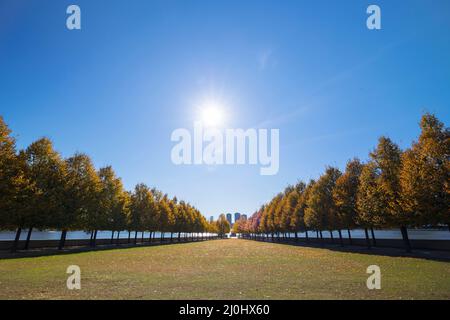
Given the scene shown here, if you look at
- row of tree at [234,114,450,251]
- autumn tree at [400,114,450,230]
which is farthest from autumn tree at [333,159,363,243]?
autumn tree at [400,114,450,230]

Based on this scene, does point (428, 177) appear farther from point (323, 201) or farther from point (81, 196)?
point (81, 196)

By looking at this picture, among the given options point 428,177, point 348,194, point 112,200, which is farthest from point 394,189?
point 112,200

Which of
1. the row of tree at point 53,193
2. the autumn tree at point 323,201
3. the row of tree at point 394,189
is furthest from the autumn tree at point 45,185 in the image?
the autumn tree at point 323,201

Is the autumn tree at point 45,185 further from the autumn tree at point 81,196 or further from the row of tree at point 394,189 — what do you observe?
the row of tree at point 394,189

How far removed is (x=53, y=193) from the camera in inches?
1432

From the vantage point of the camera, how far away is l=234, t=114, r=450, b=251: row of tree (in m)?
25.8

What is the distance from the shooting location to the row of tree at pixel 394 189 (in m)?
25.8

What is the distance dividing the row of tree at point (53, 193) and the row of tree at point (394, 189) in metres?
39.4

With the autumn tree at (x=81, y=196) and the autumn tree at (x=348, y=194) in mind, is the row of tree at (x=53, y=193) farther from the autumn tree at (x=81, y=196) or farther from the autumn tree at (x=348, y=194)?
the autumn tree at (x=348, y=194)

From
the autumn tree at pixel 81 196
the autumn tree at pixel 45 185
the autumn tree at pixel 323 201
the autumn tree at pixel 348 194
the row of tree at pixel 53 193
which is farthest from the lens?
the autumn tree at pixel 323 201

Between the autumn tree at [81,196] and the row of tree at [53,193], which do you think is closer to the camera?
the row of tree at [53,193]

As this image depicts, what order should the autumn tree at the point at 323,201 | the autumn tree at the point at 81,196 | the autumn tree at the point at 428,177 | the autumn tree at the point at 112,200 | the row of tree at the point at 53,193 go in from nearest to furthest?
the autumn tree at the point at 428,177 → the row of tree at the point at 53,193 → the autumn tree at the point at 81,196 → the autumn tree at the point at 112,200 → the autumn tree at the point at 323,201
